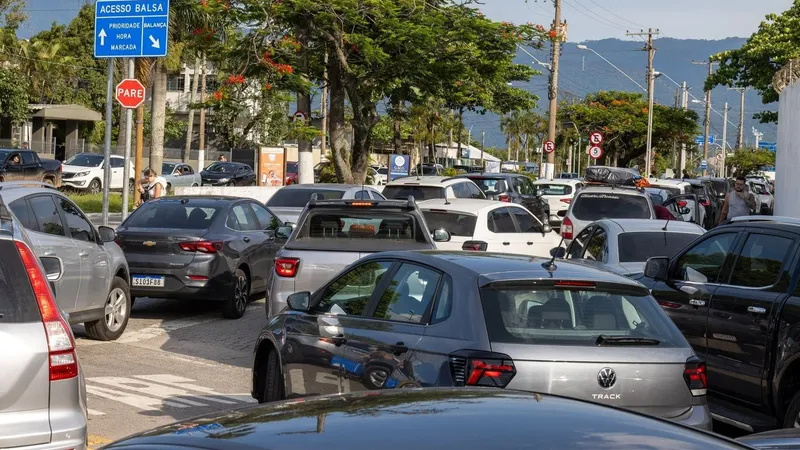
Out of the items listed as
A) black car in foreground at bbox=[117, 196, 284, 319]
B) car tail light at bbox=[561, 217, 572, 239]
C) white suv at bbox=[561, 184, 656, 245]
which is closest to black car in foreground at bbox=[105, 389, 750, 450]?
black car in foreground at bbox=[117, 196, 284, 319]

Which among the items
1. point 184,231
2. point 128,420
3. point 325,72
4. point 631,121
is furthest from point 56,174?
point 631,121

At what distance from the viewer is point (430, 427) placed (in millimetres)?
2916

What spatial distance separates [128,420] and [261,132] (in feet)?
209

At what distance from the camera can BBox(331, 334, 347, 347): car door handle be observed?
7.23 metres

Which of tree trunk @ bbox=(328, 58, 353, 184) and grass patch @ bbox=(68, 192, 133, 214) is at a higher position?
tree trunk @ bbox=(328, 58, 353, 184)

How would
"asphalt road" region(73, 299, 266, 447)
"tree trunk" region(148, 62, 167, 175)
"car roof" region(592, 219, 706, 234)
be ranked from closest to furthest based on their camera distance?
"asphalt road" region(73, 299, 266, 447) → "car roof" region(592, 219, 706, 234) → "tree trunk" region(148, 62, 167, 175)

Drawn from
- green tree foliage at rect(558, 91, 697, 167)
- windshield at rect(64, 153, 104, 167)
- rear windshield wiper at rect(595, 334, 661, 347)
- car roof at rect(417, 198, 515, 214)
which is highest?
green tree foliage at rect(558, 91, 697, 167)

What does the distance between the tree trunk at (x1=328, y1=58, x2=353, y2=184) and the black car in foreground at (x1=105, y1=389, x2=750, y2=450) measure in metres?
26.5

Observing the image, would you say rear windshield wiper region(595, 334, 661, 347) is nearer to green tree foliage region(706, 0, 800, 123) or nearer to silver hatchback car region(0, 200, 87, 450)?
silver hatchback car region(0, 200, 87, 450)

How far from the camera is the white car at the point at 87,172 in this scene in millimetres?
40719

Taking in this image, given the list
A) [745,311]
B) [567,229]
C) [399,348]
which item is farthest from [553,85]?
[399,348]

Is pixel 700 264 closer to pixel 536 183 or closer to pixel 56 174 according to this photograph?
pixel 536 183

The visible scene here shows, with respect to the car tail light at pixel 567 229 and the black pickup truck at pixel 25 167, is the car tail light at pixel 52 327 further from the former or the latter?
the black pickup truck at pixel 25 167

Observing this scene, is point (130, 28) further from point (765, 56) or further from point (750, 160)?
point (750, 160)
